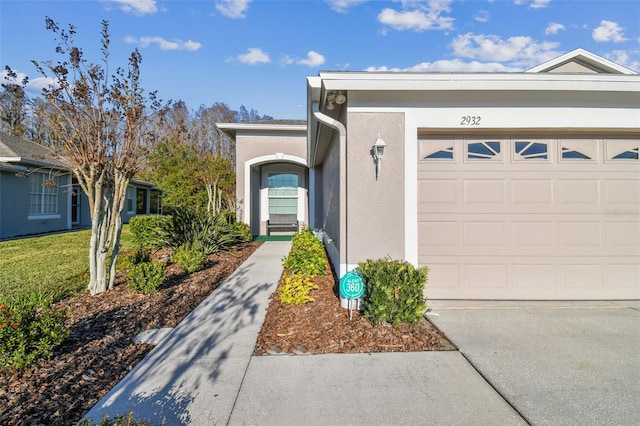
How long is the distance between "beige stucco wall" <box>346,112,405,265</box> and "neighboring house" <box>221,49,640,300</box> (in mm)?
14

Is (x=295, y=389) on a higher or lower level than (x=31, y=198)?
lower

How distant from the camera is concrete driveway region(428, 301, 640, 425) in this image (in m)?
2.44

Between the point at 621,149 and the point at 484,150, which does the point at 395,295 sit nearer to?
the point at 484,150

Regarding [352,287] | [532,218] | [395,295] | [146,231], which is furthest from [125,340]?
[146,231]

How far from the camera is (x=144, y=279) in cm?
499

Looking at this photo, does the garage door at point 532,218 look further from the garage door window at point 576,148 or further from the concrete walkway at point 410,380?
the concrete walkway at point 410,380

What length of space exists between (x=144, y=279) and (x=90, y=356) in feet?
6.31

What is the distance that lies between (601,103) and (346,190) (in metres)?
3.98

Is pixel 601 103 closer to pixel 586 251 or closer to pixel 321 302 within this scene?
pixel 586 251

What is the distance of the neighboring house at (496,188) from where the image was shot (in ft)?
14.5

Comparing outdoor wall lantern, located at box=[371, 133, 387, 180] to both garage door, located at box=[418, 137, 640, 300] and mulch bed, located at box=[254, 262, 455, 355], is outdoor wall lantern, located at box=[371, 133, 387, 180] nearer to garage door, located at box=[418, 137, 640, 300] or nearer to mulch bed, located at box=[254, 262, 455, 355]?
garage door, located at box=[418, 137, 640, 300]

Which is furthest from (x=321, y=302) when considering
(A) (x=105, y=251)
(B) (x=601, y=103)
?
(B) (x=601, y=103)

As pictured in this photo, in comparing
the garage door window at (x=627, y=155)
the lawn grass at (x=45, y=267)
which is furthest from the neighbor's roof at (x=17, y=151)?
the garage door window at (x=627, y=155)

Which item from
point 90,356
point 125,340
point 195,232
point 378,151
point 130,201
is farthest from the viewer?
point 130,201
